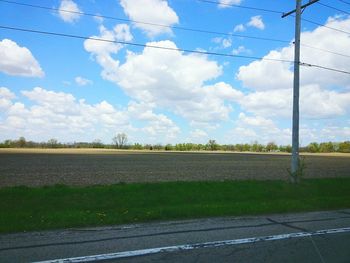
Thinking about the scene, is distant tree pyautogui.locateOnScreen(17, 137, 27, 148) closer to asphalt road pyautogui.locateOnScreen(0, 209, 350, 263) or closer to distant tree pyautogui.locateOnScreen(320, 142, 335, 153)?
distant tree pyautogui.locateOnScreen(320, 142, 335, 153)

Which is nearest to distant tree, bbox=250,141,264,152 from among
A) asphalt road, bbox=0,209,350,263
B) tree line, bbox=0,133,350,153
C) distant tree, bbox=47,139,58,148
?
tree line, bbox=0,133,350,153

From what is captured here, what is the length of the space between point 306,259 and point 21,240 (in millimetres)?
5822

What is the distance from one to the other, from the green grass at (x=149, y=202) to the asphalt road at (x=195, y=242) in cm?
121

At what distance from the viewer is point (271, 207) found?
42.8 feet

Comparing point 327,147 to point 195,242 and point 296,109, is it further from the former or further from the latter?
point 195,242

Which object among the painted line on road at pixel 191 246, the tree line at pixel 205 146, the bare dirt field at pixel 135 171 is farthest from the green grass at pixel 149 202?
the tree line at pixel 205 146

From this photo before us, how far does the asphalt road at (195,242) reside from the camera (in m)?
6.85

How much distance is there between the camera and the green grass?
1066 centimetres

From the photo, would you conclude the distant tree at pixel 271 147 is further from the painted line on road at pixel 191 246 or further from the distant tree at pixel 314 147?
the painted line on road at pixel 191 246

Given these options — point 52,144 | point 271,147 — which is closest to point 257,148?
point 271,147

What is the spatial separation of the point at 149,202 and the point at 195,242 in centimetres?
652

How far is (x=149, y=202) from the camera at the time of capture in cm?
1429

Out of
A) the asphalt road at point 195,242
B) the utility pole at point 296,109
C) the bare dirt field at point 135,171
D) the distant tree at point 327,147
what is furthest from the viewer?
the distant tree at point 327,147

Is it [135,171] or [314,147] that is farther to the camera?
[314,147]
